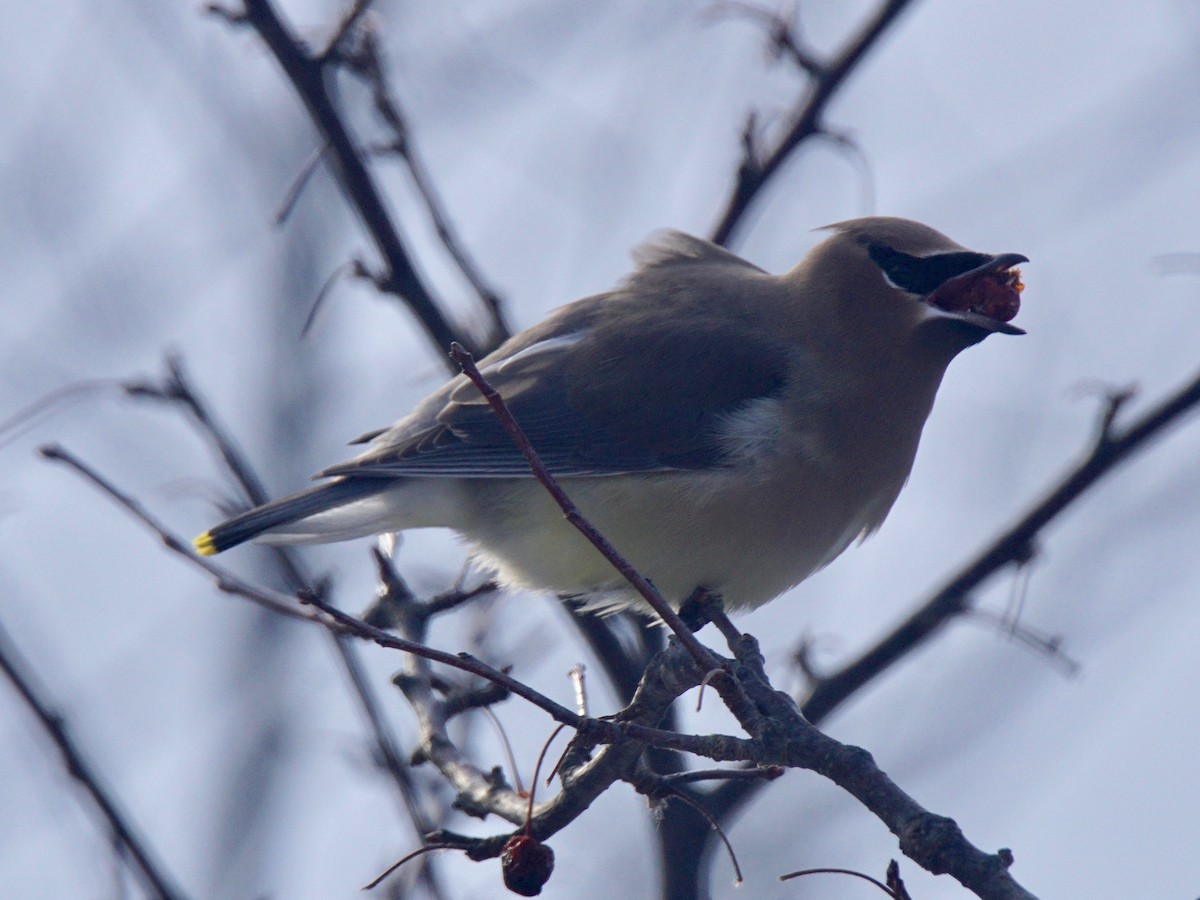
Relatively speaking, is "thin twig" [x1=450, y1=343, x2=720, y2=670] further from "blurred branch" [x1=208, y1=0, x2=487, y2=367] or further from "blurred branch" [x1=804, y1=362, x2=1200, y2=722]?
"blurred branch" [x1=208, y1=0, x2=487, y2=367]

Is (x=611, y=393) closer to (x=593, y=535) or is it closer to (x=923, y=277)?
(x=923, y=277)

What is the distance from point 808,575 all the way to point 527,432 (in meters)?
0.96

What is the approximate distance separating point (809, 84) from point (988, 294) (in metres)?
0.87

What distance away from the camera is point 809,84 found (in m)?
4.57

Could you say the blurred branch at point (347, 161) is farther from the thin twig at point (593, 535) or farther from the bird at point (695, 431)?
the thin twig at point (593, 535)

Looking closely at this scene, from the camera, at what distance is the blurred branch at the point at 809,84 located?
4.50 meters

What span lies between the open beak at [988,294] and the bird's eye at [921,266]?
3 cm

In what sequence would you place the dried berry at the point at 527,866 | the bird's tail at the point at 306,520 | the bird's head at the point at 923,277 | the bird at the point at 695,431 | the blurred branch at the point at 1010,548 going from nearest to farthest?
the dried berry at the point at 527,866 → the blurred branch at the point at 1010,548 → the bird's tail at the point at 306,520 → the bird at the point at 695,431 → the bird's head at the point at 923,277

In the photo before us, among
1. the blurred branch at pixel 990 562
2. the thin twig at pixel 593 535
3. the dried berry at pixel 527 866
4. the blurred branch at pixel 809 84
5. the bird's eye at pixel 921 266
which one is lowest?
the dried berry at pixel 527 866

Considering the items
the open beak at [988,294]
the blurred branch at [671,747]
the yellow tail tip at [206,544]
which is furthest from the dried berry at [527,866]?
the open beak at [988,294]

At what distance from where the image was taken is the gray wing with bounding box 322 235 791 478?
4.41 metres

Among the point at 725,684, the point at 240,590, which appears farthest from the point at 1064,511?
the point at 240,590

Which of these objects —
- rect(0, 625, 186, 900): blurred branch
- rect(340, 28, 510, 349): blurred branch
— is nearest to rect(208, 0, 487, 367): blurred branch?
rect(340, 28, 510, 349): blurred branch

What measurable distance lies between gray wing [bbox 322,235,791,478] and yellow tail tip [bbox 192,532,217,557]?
17.5 inches
